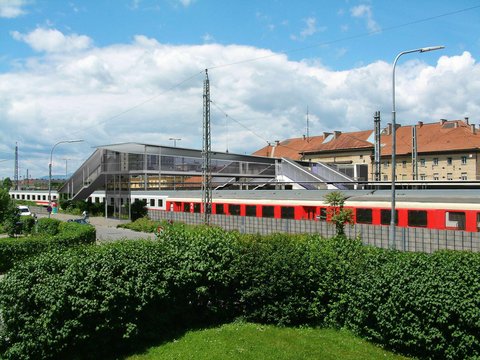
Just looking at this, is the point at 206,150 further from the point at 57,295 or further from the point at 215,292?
the point at 57,295

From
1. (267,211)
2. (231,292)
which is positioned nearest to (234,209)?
(267,211)

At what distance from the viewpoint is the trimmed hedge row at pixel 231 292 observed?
8.77m

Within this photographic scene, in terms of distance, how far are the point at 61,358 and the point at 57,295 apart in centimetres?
144

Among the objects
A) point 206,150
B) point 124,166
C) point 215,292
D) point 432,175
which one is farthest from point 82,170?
point 432,175

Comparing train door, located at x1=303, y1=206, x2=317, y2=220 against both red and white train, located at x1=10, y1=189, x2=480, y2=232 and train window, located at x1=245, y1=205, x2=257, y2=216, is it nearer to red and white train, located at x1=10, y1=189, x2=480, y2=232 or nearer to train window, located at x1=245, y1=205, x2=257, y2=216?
red and white train, located at x1=10, y1=189, x2=480, y2=232

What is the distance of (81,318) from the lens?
923 cm

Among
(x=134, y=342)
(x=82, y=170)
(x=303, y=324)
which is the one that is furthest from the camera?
(x=82, y=170)

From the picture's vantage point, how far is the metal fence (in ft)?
64.5

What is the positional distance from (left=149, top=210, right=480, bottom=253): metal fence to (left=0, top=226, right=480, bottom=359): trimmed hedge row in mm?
4551

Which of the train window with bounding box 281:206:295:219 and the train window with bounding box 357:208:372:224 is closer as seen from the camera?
the train window with bounding box 357:208:372:224

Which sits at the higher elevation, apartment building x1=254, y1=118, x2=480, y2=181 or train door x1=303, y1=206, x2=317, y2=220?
apartment building x1=254, y1=118, x2=480, y2=181

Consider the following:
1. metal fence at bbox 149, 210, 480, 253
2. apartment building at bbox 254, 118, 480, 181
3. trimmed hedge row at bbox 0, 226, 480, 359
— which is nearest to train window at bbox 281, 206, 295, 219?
metal fence at bbox 149, 210, 480, 253

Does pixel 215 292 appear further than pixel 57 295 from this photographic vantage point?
Yes

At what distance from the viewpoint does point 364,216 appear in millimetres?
26641
